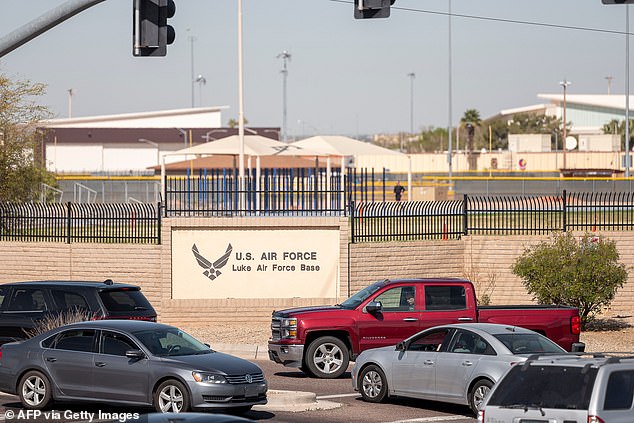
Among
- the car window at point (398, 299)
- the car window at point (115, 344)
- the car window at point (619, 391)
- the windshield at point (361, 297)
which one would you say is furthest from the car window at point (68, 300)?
the car window at point (619, 391)

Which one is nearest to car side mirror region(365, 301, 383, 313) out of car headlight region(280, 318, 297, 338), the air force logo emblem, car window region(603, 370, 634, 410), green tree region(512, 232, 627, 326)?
car headlight region(280, 318, 297, 338)

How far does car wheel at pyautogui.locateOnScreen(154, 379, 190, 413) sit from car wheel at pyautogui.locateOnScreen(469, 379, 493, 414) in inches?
152

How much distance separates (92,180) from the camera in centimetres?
5925

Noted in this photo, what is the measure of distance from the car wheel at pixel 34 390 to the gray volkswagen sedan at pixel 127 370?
0.01 meters

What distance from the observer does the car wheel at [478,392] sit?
45.1ft

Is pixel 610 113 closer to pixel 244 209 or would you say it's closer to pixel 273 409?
Answer: pixel 244 209

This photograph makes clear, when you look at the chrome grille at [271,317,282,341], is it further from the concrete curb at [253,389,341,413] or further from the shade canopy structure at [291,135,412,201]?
the shade canopy structure at [291,135,412,201]

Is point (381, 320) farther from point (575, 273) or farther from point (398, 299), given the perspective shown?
point (575, 273)

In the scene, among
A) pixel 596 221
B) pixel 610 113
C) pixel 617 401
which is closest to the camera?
pixel 617 401

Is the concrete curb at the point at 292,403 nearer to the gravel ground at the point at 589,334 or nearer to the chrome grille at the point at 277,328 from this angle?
the chrome grille at the point at 277,328

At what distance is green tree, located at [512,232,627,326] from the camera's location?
23312 mm

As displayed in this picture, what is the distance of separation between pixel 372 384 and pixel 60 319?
19.0 feet

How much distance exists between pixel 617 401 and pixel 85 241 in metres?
19.8

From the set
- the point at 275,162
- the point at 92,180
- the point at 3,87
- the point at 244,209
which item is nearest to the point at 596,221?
the point at 244,209
